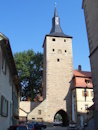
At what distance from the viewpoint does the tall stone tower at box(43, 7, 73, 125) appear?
33.5 meters

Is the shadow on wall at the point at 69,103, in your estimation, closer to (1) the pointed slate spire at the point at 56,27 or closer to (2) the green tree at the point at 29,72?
(2) the green tree at the point at 29,72

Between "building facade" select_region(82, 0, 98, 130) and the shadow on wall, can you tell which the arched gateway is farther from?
"building facade" select_region(82, 0, 98, 130)

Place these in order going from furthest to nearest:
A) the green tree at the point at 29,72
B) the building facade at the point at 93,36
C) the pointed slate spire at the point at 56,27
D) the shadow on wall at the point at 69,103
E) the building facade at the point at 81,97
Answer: the green tree at the point at 29,72, the pointed slate spire at the point at 56,27, the shadow on wall at the point at 69,103, the building facade at the point at 81,97, the building facade at the point at 93,36

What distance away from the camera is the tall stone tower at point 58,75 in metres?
33.5

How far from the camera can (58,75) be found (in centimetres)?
3584

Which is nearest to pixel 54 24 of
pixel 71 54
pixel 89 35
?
pixel 71 54

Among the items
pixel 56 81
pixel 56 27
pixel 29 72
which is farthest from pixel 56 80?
pixel 56 27

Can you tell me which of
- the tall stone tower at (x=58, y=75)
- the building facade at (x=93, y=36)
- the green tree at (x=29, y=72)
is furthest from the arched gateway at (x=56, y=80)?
the building facade at (x=93, y=36)

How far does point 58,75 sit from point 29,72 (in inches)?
396

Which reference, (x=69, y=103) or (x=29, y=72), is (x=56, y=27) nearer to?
(x=29, y=72)

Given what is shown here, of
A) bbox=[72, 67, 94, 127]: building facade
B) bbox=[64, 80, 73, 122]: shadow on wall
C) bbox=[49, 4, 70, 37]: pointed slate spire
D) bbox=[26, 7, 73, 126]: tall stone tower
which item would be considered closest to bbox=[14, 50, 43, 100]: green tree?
bbox=[26, 7, 73, 126]: tall stone tower

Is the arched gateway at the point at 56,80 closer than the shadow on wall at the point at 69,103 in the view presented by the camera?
Yes

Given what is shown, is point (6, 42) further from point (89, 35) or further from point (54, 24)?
point (54, 24)

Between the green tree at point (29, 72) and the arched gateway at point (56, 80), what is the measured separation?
751cm
